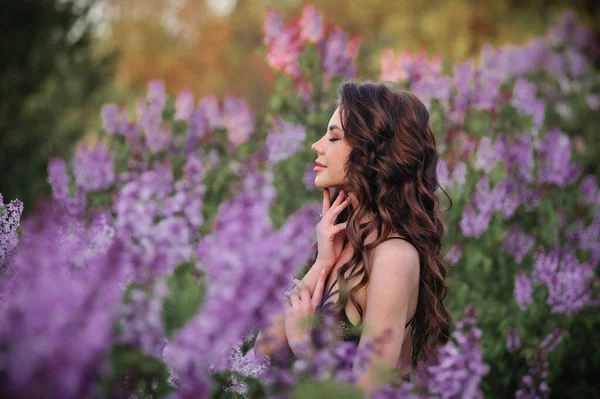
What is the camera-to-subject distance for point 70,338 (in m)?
0.98

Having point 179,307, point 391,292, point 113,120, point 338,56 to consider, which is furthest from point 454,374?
point 113,120

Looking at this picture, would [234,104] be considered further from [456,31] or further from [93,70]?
[456,31]

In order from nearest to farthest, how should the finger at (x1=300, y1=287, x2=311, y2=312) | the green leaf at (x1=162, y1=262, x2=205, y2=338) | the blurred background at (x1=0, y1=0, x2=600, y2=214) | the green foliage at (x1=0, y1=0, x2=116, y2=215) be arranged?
the green leaf at (x1=162, y1=262, x2=205, y2=338) → the finger at (x1=300, y1=287, x2=311, y2=312) → the green foliage at (x1=0, y1=0, x2=116, y2=215) → the blurred background at (x1=0, y1=0, x2=600, y2=214)

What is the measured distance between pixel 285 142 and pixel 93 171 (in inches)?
53.8

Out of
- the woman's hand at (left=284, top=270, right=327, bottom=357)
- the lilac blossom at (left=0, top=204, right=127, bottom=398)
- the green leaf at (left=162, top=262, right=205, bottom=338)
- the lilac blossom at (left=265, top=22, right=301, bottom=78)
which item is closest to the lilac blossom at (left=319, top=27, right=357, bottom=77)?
the lilac blossom at (left=265, top=22, right=301, bottom=78)

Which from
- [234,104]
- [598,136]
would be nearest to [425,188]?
[234,104]

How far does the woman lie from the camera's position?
2.34m

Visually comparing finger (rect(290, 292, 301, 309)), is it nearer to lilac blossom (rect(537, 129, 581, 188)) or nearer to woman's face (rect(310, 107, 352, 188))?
woman's face (rect(310, 107, 352, 188))

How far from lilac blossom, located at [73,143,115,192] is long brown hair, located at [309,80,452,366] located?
2227mm

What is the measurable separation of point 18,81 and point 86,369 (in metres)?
9.86

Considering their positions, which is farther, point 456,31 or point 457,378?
point 456,31

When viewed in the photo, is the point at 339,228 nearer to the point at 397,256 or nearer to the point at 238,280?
the point at 397,256

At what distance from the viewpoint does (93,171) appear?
4.30 m

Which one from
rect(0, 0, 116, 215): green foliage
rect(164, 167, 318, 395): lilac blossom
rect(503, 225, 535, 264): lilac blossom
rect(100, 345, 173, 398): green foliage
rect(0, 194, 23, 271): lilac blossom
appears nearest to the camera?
rect(164, 167, 318, 395): lilac blossom
